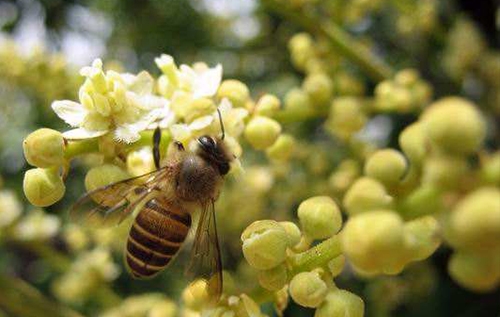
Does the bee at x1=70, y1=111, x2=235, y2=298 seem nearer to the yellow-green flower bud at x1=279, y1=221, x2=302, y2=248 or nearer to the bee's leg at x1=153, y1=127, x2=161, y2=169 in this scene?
the bee's leg at x1=153, y1=127, x2=161, y2=169

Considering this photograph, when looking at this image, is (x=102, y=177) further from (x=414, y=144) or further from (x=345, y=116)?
(x=345, y=116)

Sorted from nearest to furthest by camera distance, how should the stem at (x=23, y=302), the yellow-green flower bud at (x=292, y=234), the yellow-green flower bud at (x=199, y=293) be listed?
the yellow-green flower bud at (x=292, y=234)
the yellow-green flower bud at (x=199, y=293)
the stem at (x=23, y=302)

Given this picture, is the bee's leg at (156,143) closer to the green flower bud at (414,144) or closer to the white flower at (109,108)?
the white flower at (109,108)

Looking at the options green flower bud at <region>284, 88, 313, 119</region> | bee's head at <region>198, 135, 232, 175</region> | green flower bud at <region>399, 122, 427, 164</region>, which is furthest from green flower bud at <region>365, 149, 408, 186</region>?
green flower bud at <region>284, 88, 313, 119</region>

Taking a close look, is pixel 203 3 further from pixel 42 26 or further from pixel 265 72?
pixel 42 26

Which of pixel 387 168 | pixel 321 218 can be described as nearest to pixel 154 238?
pixel 321 218

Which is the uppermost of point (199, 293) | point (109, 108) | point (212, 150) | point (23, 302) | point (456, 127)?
point (456, 127)

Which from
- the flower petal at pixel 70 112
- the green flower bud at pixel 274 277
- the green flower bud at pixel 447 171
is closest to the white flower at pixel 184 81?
the flower petal at pixel 70 112
